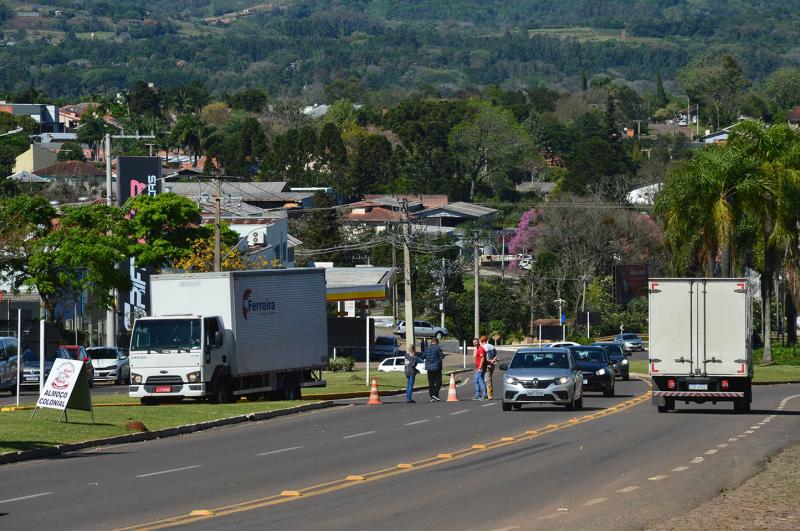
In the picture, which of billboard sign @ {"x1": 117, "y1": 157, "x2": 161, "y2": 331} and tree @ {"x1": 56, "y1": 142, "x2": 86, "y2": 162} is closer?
billboard sign @ {"x1": 117, "y1": 157, "x2": 161, "y2": 331}

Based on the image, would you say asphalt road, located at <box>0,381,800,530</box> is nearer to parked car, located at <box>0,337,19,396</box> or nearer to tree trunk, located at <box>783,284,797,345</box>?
parked car, located at <box>0,337,19,396</box>

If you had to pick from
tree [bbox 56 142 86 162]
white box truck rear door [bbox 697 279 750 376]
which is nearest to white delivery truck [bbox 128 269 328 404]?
white box truck rear door [bbox 697 279 750 376]

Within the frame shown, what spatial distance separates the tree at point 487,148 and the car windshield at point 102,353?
12535cm

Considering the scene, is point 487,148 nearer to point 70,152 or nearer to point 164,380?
point 70,152

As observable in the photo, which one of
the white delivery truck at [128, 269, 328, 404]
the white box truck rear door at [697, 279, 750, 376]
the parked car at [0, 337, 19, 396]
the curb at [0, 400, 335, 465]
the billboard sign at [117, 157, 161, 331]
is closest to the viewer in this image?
the curb at [0, 400, 335, 465]

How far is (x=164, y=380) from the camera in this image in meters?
34.7

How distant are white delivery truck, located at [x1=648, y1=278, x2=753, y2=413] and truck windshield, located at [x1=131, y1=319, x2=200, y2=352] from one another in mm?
10419

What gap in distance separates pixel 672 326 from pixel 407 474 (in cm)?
1332

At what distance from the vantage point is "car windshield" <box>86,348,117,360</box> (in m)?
52.5

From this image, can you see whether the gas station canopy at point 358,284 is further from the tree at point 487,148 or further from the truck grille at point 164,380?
the tree at point 487,148

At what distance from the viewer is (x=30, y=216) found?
55656 mm

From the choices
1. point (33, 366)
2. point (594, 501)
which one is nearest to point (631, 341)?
point (33, 366)

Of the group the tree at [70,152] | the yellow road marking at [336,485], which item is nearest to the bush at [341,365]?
the yellow road marking at [336,485]

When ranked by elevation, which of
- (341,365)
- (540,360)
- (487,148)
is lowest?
(341,365)
